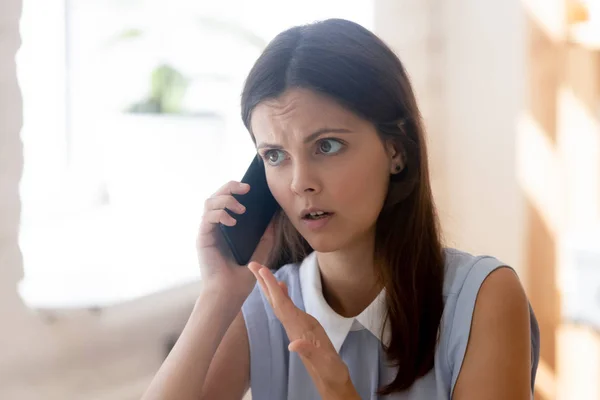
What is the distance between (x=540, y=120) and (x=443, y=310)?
3.09ft

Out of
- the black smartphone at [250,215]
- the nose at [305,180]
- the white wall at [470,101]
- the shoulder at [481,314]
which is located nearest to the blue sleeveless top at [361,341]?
the shoulder at [481,314]

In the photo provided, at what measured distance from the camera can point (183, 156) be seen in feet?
4.86

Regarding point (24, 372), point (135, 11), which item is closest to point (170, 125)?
point (135, 11)

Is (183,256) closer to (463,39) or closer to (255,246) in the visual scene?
(255,246)

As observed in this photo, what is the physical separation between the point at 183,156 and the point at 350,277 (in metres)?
0.57

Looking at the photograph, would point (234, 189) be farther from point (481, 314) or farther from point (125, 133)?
point (125, 133)

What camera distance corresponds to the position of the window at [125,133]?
1.22 m

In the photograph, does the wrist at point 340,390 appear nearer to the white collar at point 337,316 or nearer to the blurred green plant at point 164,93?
the white collar at point 337,316

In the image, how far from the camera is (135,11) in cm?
146

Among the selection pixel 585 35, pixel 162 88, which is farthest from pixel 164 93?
pixel 585 35

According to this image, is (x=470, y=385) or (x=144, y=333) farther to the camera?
(x=144, y=333)

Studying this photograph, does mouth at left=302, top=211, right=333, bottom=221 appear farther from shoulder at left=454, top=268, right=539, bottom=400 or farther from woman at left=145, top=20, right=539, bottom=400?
shoulder at left=454, top=268, right=539, bottom=400

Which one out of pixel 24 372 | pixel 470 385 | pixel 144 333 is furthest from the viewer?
pixel 144 333

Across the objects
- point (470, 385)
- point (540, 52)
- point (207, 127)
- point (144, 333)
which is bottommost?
point (144, 333)
